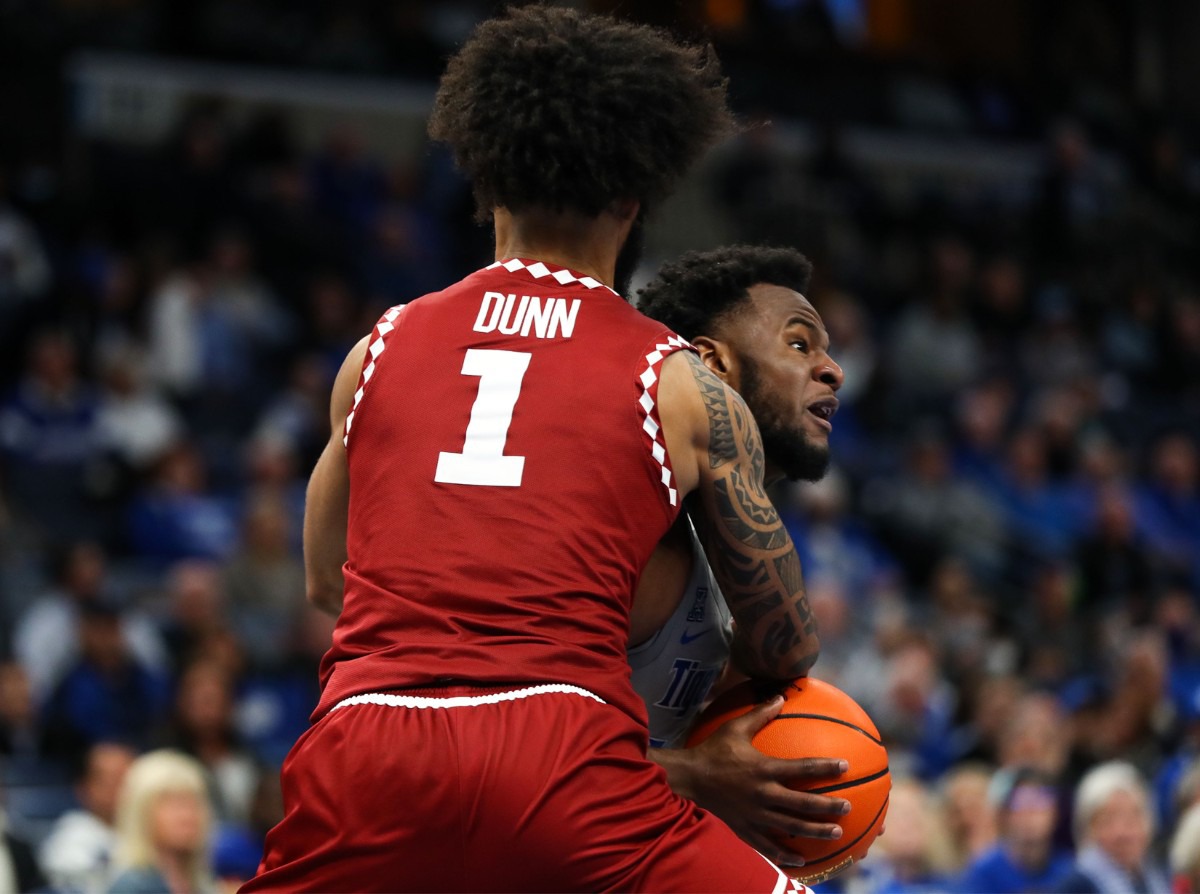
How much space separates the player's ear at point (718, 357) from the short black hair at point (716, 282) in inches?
1.4

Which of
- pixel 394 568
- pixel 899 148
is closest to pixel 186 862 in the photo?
pixel 394 568

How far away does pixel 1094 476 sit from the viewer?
44.5 feet

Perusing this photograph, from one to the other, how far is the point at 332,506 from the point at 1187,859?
4.35 meters

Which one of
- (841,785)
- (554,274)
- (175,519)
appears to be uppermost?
(554,274)

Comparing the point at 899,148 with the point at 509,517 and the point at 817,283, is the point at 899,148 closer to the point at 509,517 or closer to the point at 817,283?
the point at 817,283

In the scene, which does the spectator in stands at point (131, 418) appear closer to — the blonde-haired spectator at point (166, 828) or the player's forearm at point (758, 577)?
the blonde-haired spectator at point (166, 828)

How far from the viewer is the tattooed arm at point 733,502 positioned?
288cm

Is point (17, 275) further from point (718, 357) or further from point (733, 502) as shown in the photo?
point (733, 502)

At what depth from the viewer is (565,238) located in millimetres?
3029

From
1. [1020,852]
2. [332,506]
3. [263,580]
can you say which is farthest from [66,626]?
[332,506]

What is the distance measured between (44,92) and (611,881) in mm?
11509

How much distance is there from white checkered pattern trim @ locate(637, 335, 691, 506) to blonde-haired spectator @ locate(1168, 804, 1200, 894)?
168 inches

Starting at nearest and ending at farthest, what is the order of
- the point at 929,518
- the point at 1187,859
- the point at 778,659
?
1. the point at 778,659
2. the point at 1187,859
3. the point at 929,518

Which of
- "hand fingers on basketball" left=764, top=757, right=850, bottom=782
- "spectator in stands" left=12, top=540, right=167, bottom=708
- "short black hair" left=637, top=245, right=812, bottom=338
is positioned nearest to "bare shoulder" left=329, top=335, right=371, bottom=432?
"short black hair" left=637, top=245, right=812, bottom=338
